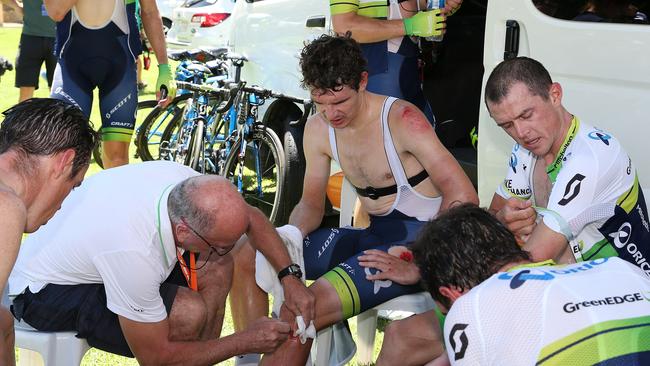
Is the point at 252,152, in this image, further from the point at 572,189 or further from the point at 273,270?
the point at 572,189

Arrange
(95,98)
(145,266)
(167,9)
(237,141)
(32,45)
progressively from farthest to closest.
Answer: (167,9), (95,98), (32,45), (237,141), (145,266)

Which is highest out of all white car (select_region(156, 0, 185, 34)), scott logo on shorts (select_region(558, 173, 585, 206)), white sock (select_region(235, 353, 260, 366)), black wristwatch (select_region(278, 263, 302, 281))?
scott logo on shorts (select_region(558, 173, 585, 206))

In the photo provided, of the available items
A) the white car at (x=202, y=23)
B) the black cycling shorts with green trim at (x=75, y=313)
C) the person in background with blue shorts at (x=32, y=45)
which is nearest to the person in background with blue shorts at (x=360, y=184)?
the black cycling shorts with green trim at (x=75, y=313)

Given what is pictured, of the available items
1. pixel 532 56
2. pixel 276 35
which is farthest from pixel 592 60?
pixel 276 35

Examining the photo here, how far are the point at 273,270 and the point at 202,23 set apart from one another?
1005 centimetres

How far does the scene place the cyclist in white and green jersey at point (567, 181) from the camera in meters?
2.73

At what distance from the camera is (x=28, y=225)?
2.22m

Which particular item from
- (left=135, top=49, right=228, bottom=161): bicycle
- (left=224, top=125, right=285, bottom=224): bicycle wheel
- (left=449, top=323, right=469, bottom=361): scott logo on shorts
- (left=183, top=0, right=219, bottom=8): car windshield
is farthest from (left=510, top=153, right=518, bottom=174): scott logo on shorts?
(left=183, top=0, right=219, bottom=8): car windshield

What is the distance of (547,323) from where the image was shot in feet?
5.90

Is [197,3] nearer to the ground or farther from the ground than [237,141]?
nearer to the ground

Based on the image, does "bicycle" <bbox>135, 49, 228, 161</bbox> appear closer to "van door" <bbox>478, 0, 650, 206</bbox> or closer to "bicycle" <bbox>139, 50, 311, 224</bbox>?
"bicycle" <bbox>139, 50, 311, 224</bbox>

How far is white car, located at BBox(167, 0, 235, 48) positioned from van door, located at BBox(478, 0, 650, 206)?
8.96 meters

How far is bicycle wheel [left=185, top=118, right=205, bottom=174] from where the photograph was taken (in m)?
6.57

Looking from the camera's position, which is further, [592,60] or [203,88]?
[203,88]
